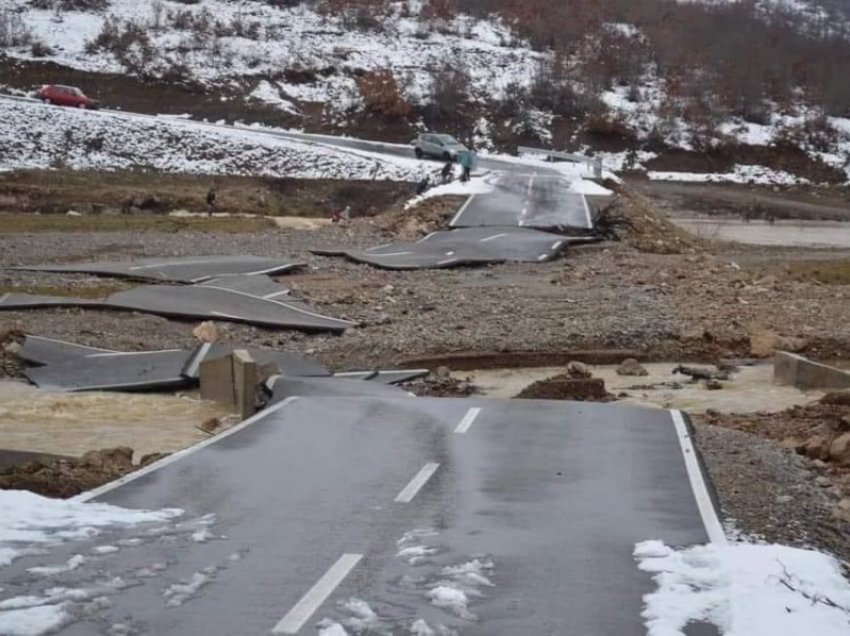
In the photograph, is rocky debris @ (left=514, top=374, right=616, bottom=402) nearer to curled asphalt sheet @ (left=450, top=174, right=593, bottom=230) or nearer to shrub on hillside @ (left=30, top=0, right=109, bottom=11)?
curled asphalt sheet @ (left=450, top=174, right=593, bottom=230)

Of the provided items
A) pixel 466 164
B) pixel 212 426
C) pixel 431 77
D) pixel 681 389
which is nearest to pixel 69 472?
pixel 212 426

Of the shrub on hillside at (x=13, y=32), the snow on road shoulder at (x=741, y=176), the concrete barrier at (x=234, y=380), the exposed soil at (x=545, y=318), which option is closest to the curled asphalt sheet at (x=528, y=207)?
the exposed soil at (x=545, y=318)

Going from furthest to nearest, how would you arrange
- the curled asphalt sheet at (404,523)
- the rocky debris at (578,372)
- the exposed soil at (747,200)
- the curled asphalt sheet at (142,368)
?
the exposed soil at (747,200), the rocky debris at (578,372), the curled asphalt sheet at (142,368), the curled asphalt sheet at (404,523)

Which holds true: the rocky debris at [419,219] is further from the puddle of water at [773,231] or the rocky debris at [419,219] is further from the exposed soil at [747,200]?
the exposed soil at [747,200]

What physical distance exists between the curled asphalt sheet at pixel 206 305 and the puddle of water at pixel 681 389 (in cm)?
366

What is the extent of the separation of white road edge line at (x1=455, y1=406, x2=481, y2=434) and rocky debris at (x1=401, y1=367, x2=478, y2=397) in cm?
357

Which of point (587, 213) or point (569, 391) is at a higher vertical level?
point (587, 213)

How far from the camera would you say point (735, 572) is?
8.27 m

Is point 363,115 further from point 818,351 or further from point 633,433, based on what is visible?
point 633,433

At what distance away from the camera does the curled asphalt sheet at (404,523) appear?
7.38 meters

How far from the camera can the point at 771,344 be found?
2236 cm

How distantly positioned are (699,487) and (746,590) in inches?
129

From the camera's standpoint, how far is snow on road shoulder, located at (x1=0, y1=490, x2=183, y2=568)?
28.5ft

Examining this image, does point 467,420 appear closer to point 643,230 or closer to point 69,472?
point 69,472
